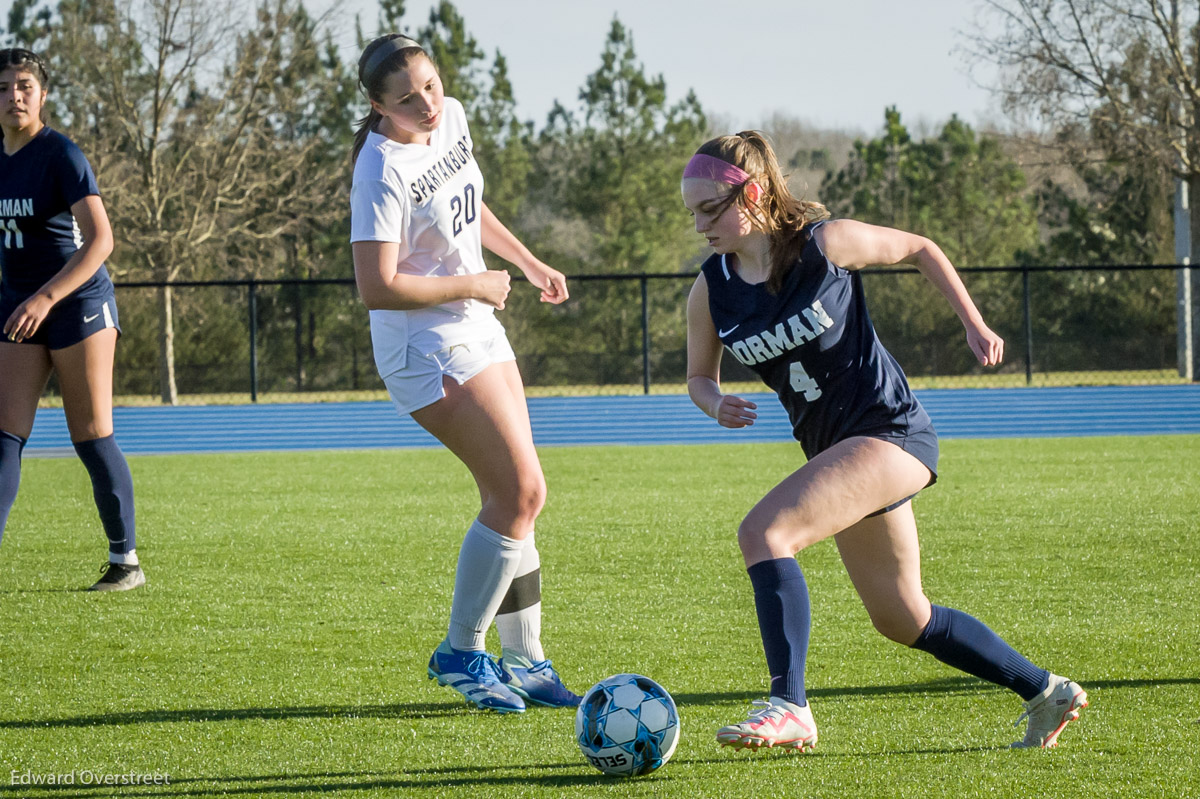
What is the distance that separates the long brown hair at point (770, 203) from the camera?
3229mm

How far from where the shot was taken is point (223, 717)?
3635 millimetres

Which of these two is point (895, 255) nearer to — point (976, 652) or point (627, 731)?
point (976, 652)

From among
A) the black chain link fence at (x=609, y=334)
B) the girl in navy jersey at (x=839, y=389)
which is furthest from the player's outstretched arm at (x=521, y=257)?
the black chain link fence at (x=609, y=334)

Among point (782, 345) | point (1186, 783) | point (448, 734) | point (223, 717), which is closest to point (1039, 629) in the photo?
point (1186, 783)

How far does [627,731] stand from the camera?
10.0ft

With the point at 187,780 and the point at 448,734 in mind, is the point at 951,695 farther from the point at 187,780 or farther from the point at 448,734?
the point at 187,780

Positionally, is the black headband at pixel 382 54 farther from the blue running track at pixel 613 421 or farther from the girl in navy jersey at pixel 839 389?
the blue running track at pixel 613 421

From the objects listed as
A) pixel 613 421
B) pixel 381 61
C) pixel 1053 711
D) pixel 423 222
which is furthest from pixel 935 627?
pixel 613 421

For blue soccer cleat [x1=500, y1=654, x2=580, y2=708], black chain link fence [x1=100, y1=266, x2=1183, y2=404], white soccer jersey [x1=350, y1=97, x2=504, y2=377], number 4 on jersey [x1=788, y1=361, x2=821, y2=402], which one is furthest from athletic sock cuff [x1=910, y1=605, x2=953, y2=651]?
black chain link fence [x1=100, y1=266, x2=1183, y2=404]

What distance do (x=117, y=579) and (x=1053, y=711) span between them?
167 inches

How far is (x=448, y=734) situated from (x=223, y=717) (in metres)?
0.70

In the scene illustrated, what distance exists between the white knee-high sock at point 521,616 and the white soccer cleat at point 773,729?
109 centimetres

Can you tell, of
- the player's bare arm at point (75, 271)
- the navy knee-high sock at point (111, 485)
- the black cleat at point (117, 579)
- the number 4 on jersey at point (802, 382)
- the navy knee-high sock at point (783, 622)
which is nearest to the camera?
the navy knee-high sock at point (783, 622)

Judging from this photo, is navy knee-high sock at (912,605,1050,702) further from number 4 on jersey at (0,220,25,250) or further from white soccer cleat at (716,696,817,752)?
number 4 on jersey at (0,220,25,250)
